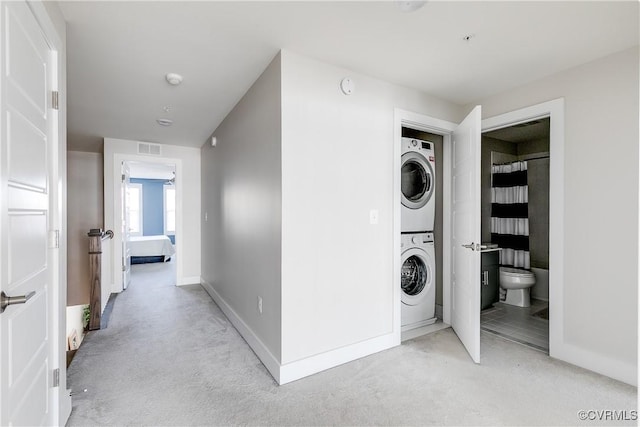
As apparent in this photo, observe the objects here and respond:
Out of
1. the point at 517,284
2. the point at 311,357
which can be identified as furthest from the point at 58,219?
the point at 517,284

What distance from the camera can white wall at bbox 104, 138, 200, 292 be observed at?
4445 mm

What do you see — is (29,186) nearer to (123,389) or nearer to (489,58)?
(123,389)

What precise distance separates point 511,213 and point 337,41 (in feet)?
11.5

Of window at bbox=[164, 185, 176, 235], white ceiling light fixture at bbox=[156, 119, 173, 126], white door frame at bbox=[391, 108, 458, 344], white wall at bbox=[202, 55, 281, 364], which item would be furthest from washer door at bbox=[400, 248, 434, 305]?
window at bbox=[164, 185, 176, 235]

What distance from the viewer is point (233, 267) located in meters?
3.17

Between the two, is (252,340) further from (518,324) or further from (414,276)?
(518,324)

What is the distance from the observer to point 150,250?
6824 mm

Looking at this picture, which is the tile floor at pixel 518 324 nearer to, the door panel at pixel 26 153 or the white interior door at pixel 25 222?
the white interior door at pixel 25 222

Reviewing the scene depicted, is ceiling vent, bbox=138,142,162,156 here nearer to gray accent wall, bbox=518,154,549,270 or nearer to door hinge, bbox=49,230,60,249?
door hinge, bbox=49,230,60,249

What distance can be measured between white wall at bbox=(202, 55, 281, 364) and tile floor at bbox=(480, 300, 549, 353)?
2221 mm

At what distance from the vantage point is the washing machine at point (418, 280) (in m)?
2.91

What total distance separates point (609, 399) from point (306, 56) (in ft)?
9.66

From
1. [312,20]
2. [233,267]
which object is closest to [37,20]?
[312,20]

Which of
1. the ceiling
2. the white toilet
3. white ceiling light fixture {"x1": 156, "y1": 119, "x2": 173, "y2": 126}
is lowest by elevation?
the white toilet
